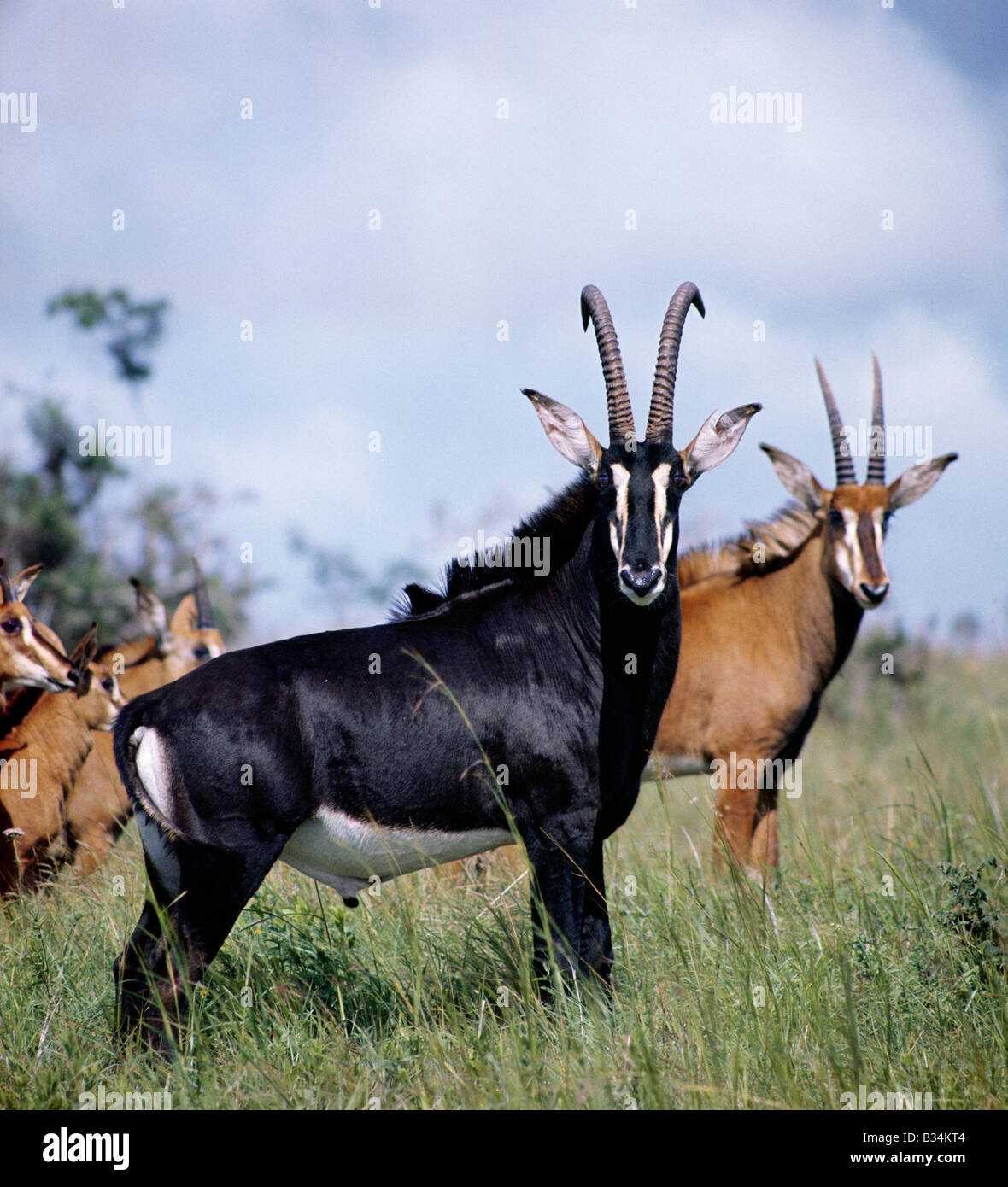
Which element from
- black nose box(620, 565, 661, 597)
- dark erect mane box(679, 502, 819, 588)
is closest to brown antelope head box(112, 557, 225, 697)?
dark erect mane box(679, 502, 819, 588)

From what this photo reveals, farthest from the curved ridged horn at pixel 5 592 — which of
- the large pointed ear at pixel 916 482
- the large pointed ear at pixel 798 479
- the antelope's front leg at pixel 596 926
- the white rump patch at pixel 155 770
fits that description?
the large pointed ear at pixel 916 482

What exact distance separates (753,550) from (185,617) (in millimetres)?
Answer: 5818

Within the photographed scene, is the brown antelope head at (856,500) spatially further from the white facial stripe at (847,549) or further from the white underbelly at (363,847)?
the white underbelly at (363,847)

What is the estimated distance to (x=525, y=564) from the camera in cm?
503

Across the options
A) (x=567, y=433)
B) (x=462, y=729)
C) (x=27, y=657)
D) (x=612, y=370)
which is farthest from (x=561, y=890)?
(x=27, y=657)

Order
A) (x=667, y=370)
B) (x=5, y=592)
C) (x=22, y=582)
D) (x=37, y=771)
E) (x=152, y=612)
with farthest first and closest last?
(x=152, y=612)
(x=22, y=582)
(x=5, y=592)
(x=37, y=771)
(x=667, y=370)

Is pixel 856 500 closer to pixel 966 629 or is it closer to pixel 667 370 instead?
pixel 667 370

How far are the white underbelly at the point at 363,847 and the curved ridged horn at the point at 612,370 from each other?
174cm

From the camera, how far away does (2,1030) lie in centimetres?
449

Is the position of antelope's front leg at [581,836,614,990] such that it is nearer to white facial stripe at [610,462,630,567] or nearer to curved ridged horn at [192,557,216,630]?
white facial stripe at [610,462,630,567]

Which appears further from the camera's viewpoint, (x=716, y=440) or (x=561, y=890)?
(x=716, y=440)

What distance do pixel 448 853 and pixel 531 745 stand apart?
0.54 meters

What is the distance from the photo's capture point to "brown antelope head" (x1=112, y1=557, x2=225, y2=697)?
942 centimetres
